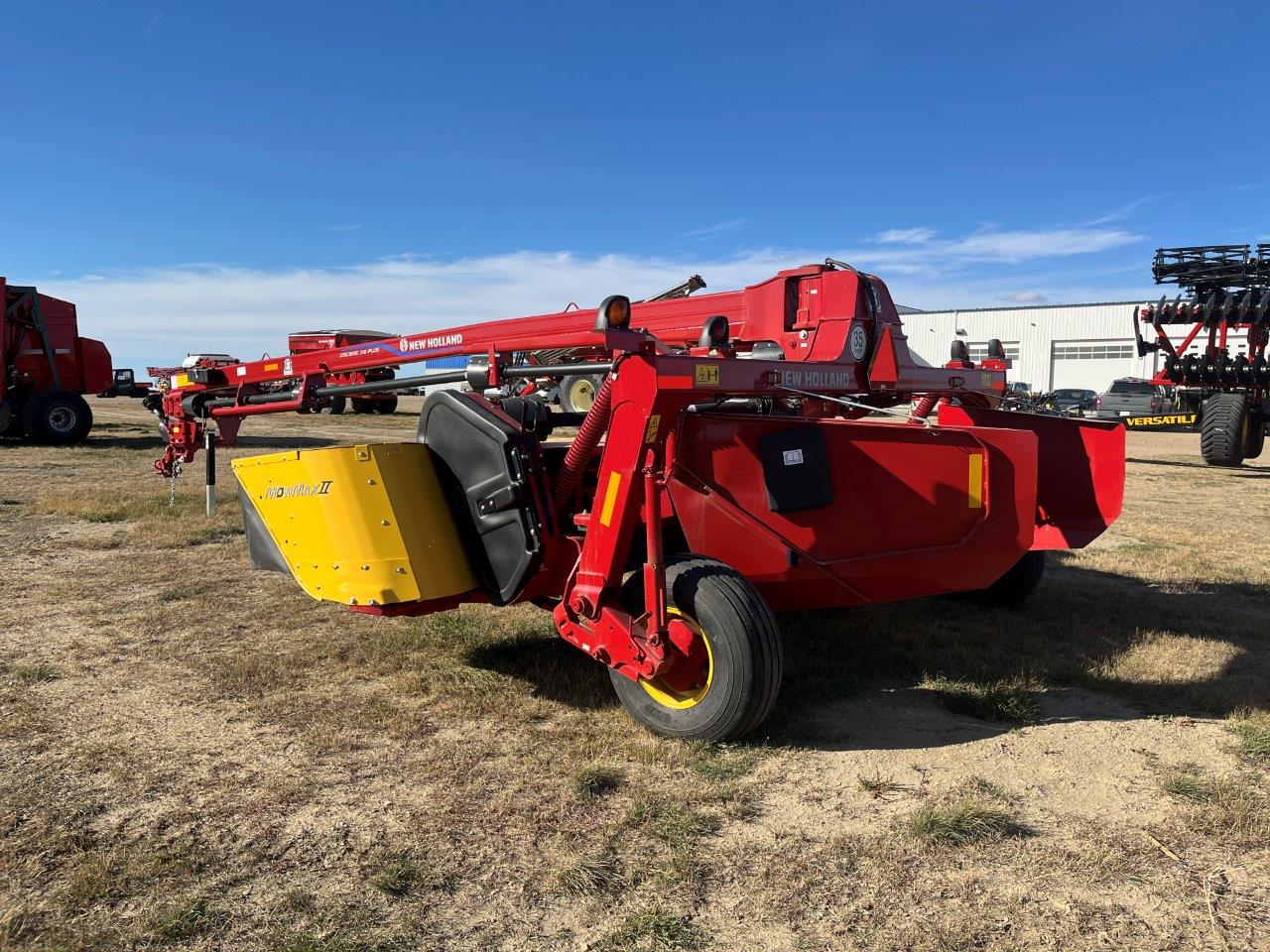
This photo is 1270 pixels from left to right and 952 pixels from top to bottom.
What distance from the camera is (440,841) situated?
2.93 meters

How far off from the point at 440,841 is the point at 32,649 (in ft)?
9.91

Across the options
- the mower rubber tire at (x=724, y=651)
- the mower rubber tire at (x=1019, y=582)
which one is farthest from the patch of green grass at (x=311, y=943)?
the mower rubber tire at (x=1019, y=582)

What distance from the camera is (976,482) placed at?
172 inches

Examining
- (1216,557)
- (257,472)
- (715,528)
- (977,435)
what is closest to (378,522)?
(257,472)

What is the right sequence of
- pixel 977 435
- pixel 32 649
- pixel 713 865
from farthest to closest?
pixel 32 649, pixel 977 435, pixel 713 865

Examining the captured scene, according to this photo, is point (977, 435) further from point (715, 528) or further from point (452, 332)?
point (452, 332)

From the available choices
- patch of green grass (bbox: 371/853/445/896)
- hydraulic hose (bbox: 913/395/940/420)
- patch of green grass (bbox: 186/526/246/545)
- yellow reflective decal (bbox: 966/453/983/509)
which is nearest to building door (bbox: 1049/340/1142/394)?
hydraulic hose (bbox: 913/395/940/420)

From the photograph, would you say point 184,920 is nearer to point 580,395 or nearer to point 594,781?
point 594,781

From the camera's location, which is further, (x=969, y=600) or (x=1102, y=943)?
(x=969, y=600)

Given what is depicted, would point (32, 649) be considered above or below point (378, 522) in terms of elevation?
below

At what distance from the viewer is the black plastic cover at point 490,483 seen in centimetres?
396

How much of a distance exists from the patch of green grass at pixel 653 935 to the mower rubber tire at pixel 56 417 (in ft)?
54.5

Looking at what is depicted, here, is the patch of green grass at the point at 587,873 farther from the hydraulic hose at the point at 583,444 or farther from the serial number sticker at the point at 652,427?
the hydraulic hose at the point at 583,444

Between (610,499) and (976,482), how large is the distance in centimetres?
179
